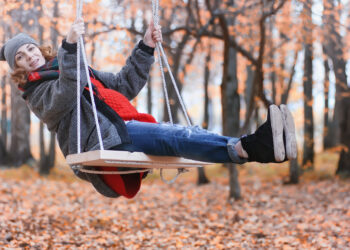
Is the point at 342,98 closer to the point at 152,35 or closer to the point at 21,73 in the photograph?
the point at 152,35

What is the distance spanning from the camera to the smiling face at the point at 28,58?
2.66 m

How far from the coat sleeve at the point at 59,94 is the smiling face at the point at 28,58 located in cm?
19

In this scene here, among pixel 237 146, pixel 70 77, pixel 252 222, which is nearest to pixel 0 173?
pixel 252 222

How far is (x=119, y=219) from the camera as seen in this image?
18.4 ft

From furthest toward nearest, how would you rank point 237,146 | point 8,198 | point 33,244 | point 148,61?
1. point 8,198
2. point 33,244
3. point 148,61
4. point 237,146

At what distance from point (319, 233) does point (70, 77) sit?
11.6 ft

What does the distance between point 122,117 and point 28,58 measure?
29.3 inches

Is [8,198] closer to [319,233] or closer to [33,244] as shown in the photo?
[33,244]

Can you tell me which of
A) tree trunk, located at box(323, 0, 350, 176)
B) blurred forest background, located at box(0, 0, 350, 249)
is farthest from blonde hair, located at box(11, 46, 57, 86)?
tree trunk, located at box(323, 0, 350, 176)

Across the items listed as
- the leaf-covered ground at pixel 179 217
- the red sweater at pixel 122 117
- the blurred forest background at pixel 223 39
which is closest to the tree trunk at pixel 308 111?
the blurred forest background at pixel 223 39

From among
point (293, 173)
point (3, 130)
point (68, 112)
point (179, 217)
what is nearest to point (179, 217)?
point (179, 217)

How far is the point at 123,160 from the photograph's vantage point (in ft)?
7.16

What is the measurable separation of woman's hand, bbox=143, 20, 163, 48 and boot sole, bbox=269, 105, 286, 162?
1170 mm

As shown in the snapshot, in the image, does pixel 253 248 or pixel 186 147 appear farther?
pixel 253 248
